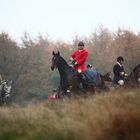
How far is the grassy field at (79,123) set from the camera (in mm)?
7098

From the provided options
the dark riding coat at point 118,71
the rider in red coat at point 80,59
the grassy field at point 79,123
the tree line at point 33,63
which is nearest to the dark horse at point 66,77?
the rider in red coat at point 80,59

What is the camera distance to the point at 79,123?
8.19m

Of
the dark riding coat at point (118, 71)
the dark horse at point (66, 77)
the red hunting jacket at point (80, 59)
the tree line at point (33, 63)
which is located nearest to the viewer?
the dark horse at point (66, 77)

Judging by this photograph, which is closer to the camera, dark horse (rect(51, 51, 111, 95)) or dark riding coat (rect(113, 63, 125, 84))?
dark horse (rect(51, 51, 111, 95))

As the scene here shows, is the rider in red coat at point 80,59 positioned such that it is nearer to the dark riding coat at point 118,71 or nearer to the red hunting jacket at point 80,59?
the red hunting jacket at point 80,59

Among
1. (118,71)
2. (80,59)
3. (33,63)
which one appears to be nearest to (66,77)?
(80,59)

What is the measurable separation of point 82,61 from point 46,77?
4352cm

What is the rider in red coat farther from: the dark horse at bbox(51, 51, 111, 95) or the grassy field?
the grassy field

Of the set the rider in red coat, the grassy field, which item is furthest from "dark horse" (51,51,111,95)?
the grassy field

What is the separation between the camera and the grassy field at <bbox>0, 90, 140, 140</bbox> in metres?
7.10

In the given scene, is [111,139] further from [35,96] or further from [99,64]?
[99,64]

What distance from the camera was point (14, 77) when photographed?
180 feet

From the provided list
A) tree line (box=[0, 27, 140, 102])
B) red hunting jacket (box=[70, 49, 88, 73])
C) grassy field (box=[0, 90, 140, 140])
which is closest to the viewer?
grassy field (box=[0, 90, 140, 140])

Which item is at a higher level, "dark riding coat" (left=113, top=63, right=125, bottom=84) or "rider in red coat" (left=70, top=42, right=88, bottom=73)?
"rider in red coat" (left=70, top=42, right=88, bottom=73)
